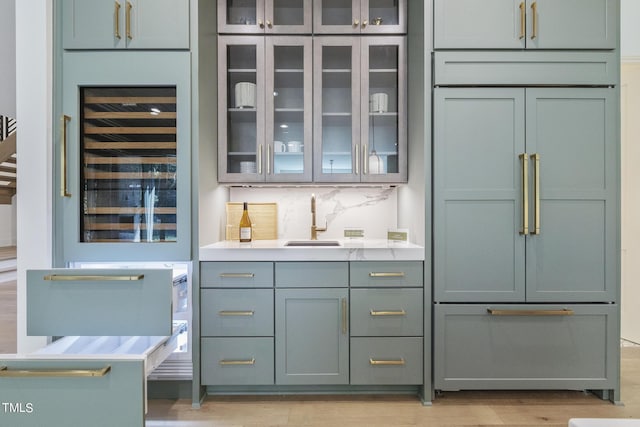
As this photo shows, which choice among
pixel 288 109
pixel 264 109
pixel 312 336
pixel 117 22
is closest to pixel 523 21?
pixel 288 109

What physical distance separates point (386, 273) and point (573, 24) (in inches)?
64.5

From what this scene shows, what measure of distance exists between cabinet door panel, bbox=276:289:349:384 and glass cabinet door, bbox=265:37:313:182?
2.43ft

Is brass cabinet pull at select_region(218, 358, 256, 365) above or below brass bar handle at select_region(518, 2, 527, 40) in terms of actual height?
below

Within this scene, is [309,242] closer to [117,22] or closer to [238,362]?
[238,362]

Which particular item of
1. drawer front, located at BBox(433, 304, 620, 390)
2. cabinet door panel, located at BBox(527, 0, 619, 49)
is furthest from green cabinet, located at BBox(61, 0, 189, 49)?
drawer front, located at BBox(433, 304, 620, 390)

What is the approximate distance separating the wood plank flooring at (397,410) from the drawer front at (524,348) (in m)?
0.12

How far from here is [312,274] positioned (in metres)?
1.99

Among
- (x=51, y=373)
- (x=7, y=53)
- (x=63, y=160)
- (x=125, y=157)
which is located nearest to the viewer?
(x=51, y=373)

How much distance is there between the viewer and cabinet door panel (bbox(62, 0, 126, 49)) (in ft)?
6.35

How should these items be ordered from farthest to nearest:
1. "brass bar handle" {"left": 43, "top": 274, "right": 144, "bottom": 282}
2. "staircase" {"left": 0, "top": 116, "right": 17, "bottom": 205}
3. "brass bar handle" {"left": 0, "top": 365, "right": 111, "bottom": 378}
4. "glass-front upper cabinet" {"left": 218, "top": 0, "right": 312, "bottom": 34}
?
"staircase" {"left": 0, "top": 116, "right": 17, "bottom": 205} < "glass-front upper cabinet" {"left": 218, "top": 0, "right": 312, "bottom": 34} < "brass bar handle" {"left": 43, "top": 274, "right": 144, "bottom": 282} < "brass bar handle" {"left": 0, "top": 365, "right": 111, "bottom": 378}

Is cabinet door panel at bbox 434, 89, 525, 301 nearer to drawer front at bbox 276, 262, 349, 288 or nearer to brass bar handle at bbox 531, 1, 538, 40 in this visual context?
brass bar handle at bbox 531, 1, 538, 40

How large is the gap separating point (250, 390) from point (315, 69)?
1892 millimetres

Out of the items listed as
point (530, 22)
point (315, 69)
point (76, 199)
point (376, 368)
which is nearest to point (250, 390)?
point (376, 368)

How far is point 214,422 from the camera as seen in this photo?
73.0 inches
